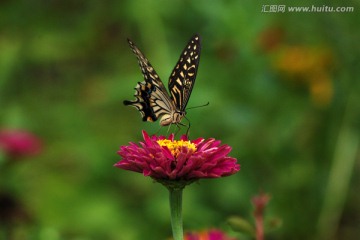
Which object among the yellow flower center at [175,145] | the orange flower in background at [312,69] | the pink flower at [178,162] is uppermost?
the orange flower in background at [312,69]

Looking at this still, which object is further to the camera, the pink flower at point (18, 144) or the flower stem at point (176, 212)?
the pink flower at point (18, 144)

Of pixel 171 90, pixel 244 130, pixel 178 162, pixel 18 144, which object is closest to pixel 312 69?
pixel 244 130

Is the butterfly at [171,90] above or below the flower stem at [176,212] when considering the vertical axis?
above

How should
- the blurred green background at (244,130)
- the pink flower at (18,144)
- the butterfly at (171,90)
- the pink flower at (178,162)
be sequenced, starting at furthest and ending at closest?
the blurred green background at (244,130)
the pink flower at (18,144)
the butterfly at (171,90)
the pink flower at (178,162)

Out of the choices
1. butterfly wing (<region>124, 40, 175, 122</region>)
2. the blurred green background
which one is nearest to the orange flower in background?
the blurred green background

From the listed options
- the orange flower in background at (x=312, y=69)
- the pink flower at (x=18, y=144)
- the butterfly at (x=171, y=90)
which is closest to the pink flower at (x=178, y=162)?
the butterfly at (x=171, y=90)

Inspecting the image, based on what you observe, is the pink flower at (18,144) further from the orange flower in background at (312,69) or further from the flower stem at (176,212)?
the flower stem at (176,212)

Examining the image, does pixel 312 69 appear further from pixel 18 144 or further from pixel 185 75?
pixel 185 75

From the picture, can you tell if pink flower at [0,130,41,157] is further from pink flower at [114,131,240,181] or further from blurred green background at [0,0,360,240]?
pink flower at [114,131,240,181]
